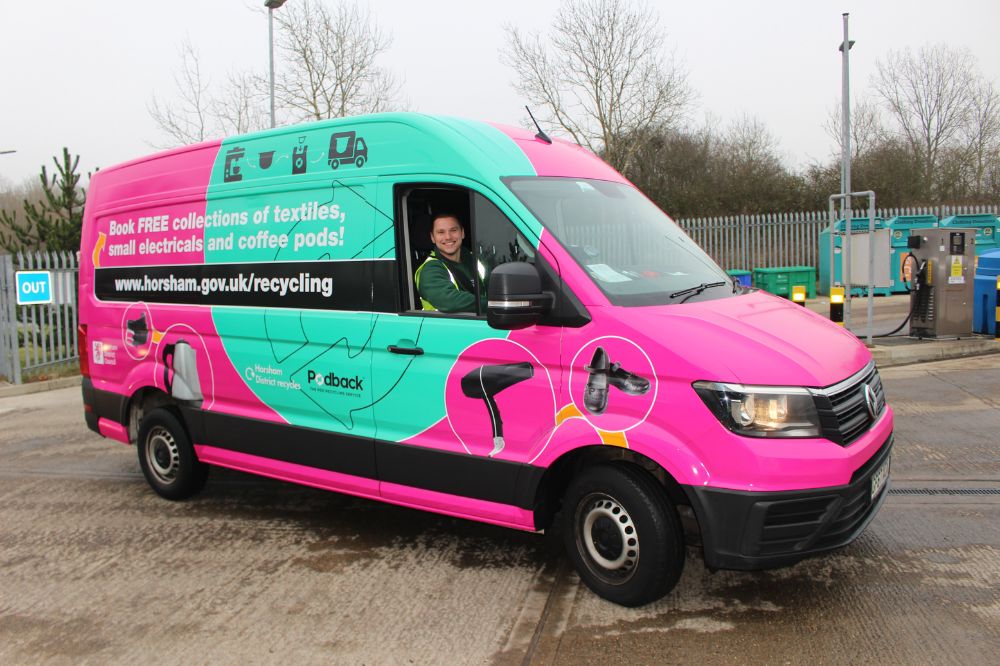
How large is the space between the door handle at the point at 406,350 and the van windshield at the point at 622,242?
3.13ft

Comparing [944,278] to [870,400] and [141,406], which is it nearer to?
[870,400]

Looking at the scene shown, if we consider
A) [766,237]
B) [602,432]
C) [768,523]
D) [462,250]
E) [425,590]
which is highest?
[766,237]

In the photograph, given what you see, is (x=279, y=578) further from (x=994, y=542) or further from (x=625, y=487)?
(x=994, y=542)

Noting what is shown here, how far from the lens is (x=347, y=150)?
454cm

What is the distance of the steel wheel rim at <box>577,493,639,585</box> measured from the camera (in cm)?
354

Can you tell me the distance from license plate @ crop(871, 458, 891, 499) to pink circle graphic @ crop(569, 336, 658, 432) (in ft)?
3.84

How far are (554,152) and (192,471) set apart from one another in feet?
11.2

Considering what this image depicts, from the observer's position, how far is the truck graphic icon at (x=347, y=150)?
14.6 ft

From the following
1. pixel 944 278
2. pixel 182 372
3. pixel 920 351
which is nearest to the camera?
pixel 182 372

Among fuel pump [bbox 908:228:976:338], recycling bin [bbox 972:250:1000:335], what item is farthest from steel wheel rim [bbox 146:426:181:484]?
recycling bin [bbox 972:250:1000:335]

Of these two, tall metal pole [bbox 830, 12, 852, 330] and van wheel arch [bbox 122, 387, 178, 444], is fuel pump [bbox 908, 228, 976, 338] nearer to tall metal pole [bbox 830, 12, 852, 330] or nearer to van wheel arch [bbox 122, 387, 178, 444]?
tall metal pole [bbox 830, 12, 852, 330]

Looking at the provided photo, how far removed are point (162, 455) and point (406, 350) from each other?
8.76 feet

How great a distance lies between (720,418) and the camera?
3201 mm

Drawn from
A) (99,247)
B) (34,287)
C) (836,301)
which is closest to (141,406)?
(99,247)
